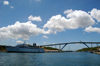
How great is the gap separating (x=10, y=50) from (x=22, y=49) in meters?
15.1

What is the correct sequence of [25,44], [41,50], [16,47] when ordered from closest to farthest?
[16,47], [25,44], [41,50]

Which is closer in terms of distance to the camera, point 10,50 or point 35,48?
point 10,50

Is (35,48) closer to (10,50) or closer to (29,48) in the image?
(29,48)

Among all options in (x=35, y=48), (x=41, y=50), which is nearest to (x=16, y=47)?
(x=35, y=48)

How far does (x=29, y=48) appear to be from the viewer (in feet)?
571

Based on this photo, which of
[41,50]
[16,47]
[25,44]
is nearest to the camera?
[16,47]

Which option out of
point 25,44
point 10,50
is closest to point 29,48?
point 25,44

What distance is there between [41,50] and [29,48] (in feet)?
88.5

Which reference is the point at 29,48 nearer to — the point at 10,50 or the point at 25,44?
the point at 25,44

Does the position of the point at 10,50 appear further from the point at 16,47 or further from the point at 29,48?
the point at 29,48

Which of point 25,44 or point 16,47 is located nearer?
point 16,47

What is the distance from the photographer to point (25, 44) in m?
176

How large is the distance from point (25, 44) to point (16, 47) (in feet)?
48.4

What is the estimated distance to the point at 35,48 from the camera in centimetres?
18475
